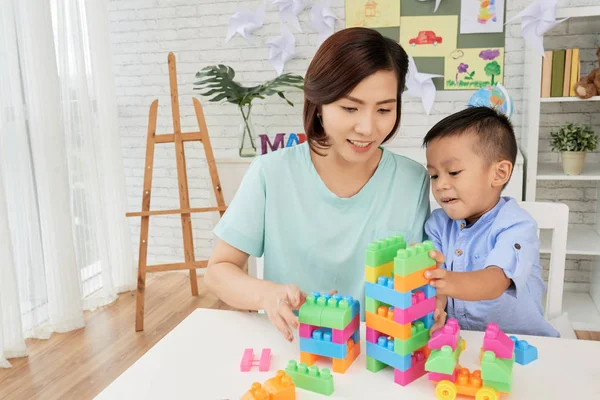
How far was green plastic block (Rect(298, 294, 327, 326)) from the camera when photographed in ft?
3.13

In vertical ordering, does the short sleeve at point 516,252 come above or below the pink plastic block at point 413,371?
above

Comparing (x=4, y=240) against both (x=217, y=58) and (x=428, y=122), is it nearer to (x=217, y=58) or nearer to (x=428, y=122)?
(x=217, y=58)

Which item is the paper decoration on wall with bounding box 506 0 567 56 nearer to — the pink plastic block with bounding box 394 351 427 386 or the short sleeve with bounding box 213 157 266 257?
the short sleeve with bounding box 213 157 266 257

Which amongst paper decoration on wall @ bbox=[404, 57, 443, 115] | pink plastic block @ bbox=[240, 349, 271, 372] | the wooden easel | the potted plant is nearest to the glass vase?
the wooden easel

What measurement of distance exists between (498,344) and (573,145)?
2.32m

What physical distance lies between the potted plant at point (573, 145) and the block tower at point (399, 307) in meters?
2.23

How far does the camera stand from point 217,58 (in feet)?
11.9

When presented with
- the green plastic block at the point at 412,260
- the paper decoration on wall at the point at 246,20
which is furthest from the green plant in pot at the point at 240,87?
the green plastic block at the point at 412,260

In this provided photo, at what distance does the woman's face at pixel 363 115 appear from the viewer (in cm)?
118

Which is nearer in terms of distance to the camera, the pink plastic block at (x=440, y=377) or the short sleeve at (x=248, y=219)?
the pink plastic block at (x=440, y=377)

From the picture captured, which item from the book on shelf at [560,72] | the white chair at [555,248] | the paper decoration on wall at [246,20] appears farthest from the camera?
the paper decoration on wall at [246,20]

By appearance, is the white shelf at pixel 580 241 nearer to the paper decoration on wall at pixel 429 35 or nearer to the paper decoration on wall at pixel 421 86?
the paper decoration on wall at pixel 421 86

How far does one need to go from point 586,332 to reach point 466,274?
2.24 metres

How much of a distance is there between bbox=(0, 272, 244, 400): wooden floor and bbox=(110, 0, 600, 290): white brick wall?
2.17 feet
